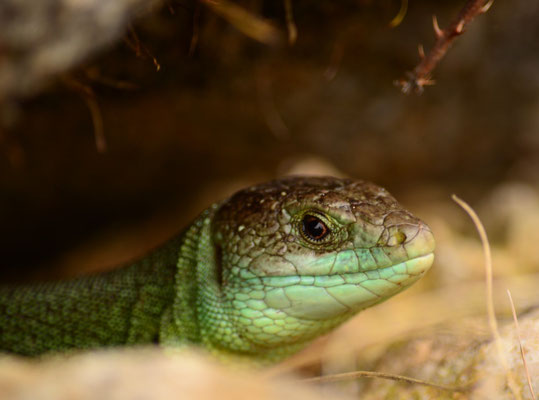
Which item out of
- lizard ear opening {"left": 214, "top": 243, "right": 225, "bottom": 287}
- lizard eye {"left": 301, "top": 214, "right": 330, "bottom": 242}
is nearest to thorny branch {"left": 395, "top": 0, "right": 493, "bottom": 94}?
lizard eye {"left": 301, "top": 214, "right": 330, "bottom": 242}

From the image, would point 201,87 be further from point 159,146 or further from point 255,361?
point 255,361

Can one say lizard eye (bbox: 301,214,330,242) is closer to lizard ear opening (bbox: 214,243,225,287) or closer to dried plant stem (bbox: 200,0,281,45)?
lizard ear opening (bbox: 214,243,225,287)

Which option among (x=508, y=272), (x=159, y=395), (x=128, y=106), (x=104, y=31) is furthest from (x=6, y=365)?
(x=508, y=272)

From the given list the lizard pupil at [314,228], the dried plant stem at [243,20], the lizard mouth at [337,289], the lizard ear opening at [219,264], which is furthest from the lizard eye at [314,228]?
the dried plant stem at [243,20]

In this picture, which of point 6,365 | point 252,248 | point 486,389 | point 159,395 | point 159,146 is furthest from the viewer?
point 159,146

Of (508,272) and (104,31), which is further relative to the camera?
(508,272)

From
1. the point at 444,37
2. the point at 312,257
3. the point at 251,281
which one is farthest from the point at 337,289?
the point at 444,37

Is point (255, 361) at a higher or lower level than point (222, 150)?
lower
